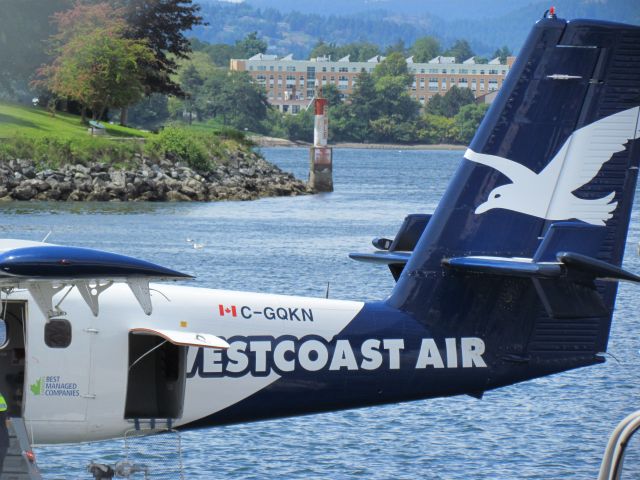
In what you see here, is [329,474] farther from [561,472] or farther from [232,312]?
[232,312]

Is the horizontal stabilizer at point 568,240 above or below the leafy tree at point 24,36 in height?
below

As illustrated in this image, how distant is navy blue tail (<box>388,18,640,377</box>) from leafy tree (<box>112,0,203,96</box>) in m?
74.4

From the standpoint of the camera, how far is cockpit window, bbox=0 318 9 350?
38.3ft

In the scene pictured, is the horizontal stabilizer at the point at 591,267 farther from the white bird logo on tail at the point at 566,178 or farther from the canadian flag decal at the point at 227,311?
the canadian flag decal at the point at 227,311

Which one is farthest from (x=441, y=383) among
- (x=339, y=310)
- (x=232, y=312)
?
(x=232, y=312)

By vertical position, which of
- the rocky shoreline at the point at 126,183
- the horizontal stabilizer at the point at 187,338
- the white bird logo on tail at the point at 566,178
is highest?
the white bird logo on tail at the point at 566,178

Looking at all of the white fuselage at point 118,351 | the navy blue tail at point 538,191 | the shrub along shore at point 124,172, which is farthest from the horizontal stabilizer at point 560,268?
the shrub along shore at point 124,172

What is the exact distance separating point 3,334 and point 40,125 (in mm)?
62379

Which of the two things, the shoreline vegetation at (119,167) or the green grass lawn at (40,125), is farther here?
the green grass lawn at (40,125)

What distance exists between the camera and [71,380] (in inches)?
454

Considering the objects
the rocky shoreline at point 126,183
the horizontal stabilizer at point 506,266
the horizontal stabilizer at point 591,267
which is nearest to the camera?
the horizontal stabilizer at point 591,267

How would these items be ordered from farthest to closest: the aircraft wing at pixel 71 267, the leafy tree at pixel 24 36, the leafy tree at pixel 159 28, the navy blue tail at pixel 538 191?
1. the leafy tree at pixel 24 36
2. the leafy tree at pixel 159 28
3. the navy blue tail at pixel 538 191
4. the aircraft wing at pixel 71 267

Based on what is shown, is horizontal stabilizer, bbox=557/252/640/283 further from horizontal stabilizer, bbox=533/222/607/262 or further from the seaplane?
horizontal stabilizer, bbox=533/222/607/262

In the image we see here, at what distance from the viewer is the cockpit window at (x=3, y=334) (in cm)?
1167
